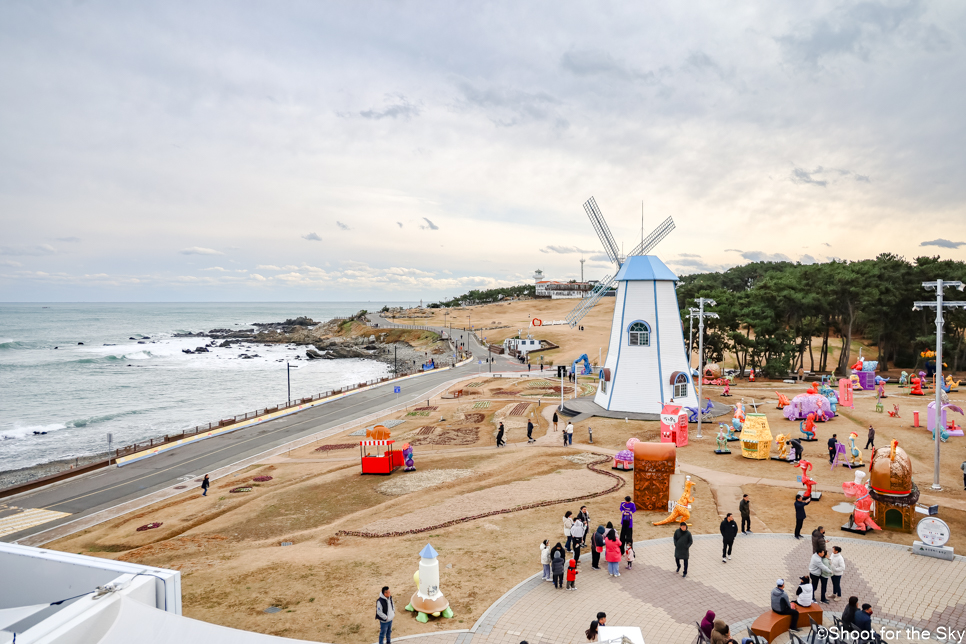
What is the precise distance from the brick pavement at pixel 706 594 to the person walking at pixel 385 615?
85 centimetres

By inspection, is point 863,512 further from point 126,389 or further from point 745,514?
point 126,389

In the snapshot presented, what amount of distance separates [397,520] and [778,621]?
13.1m

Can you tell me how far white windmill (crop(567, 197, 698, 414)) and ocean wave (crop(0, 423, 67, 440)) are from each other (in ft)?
170

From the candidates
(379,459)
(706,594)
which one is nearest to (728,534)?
(706,594)

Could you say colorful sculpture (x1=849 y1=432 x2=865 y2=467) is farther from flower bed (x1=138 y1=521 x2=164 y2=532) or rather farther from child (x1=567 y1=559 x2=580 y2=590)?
flower bed (x1=138 y1=521 x2=164 y2=532)

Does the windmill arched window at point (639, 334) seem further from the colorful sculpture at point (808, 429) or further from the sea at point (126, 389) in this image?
the sea at point (126, 389)

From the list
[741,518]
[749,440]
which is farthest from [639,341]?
[741,518]

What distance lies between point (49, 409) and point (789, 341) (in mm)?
82840

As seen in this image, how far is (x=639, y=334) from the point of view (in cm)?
3762

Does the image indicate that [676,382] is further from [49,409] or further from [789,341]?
[49,409]

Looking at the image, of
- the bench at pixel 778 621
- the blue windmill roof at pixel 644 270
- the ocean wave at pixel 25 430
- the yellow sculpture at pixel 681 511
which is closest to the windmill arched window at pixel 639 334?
the blue windmill roof at pixel 644 270

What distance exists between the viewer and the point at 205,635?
26.5 ft

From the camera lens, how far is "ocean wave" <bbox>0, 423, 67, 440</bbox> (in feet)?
157

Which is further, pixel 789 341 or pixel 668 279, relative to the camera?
pixel 789 341
